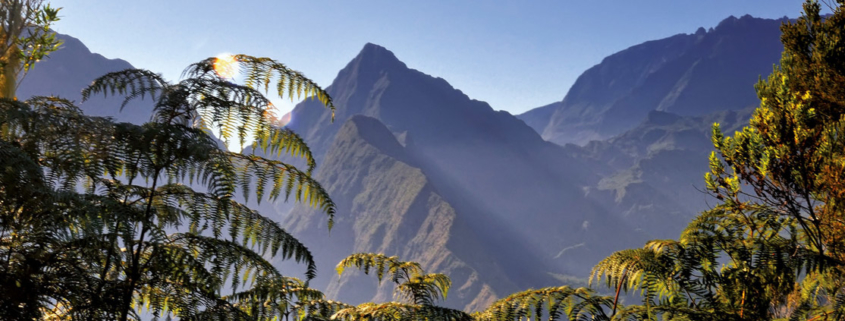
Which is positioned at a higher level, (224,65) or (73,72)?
(73,72)

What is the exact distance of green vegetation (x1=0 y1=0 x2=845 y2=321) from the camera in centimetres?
Answer: 197

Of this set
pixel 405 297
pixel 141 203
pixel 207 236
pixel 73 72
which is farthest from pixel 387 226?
pixel 73 72

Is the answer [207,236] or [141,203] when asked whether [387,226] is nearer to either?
[207,236]

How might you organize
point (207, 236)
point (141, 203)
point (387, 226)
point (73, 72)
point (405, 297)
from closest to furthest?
point (141, 203)
point (207, 236)
point (405, 297)
point (387, 226)
point (73, 72)

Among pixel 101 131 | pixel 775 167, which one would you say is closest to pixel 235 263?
pixel 101 131

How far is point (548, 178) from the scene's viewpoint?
647 ft

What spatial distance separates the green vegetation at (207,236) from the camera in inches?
77.5

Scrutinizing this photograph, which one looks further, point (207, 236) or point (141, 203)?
point (207, 236)

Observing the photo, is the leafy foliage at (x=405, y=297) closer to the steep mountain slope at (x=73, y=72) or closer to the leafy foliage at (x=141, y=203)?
the leafy foliage at (x=141, y=203)

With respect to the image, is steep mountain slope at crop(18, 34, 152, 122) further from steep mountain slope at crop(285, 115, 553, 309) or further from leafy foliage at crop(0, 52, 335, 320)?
leafy foliage at crop(0, 52, 335, 320)

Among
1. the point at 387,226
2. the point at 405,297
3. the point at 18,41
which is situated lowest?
the point at 405,297

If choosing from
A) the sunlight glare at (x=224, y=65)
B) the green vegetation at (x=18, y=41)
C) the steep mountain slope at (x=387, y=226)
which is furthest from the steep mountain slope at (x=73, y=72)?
the sunlight glare at (x=224, y=65)

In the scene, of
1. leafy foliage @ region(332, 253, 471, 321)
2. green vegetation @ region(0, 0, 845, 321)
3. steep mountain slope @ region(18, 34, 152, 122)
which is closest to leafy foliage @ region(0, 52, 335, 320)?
green vegetation @ region(0, 0, 845, 321)

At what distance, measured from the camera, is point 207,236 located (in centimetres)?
278
